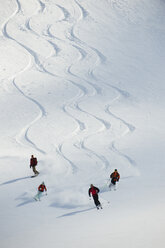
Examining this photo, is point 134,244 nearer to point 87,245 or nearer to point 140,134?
point 87,245

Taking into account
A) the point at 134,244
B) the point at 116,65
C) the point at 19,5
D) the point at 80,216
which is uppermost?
the point at 19,5

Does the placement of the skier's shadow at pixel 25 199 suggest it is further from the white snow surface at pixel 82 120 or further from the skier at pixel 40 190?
the skier at pixel 40 190

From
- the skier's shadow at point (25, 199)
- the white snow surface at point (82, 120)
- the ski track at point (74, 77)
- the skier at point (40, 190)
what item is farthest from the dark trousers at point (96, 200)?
the ski track at point (74, 77)

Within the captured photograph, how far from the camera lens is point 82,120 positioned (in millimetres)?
19266

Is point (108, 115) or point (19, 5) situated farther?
point (19, 5)

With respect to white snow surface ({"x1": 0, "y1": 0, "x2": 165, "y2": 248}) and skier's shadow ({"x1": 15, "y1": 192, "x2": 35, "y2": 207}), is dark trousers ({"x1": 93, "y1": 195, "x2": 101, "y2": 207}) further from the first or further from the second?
skier's shadow ({"x1": 15, "y1": 192, "x2": 35, "y2": 207})

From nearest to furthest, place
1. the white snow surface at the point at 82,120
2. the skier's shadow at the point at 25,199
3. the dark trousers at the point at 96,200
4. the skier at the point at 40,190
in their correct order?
the white snow surface at the point at 82,120 < the dark trousers at the point at 96,200 < the skier at the point at 40,190 < the skier's shadow at the point at 25,199

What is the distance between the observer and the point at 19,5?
3152 centimetres

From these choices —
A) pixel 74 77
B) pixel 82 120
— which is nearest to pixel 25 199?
pixel 82 120

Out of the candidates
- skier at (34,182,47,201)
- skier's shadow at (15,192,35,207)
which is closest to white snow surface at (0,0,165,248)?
skier's shadow at (15,192,35,207)

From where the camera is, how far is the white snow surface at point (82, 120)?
11414mm

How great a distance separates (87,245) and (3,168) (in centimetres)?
621

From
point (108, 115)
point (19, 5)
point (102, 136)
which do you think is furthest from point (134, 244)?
point (19, 5)

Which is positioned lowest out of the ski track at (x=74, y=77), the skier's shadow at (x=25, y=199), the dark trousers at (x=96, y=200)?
the dark trousers at (x=96, y=200)
